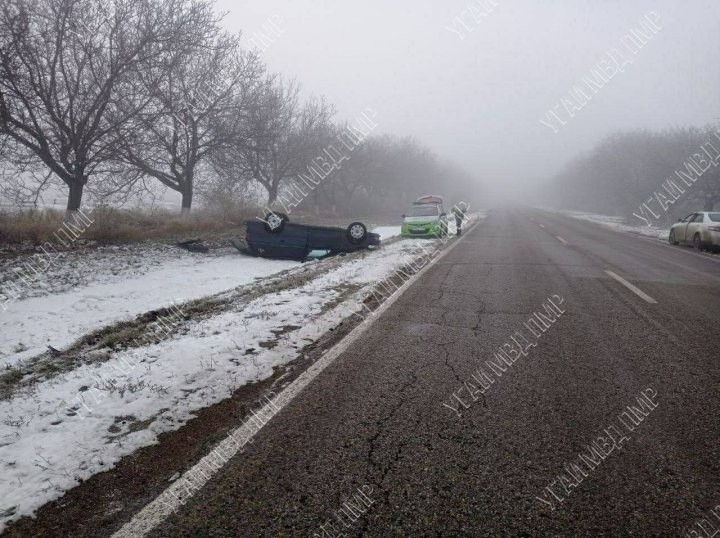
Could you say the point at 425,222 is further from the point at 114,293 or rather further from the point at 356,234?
the point at 114,293

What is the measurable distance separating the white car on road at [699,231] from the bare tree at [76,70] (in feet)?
62.0

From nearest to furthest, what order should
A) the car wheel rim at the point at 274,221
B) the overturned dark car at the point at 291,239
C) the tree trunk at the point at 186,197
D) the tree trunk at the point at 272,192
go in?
the car wheel rim at the point at 274,221 < the overturned dark car at the point at 291,239 < the tree trunk at the point at 186,197 < the tree trunk at the point at 272,192

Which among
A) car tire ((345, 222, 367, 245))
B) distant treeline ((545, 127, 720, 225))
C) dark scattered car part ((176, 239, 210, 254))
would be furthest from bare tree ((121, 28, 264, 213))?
distant treeline ((545, 127, 720, 225))

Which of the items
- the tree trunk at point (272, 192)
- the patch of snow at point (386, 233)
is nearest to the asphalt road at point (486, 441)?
the patch of snow at point (386, 233)

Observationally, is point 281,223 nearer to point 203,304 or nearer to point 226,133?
point 203,304

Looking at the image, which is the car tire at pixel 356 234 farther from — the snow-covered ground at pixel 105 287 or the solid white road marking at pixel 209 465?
the solid white road marking at pixel 209 465

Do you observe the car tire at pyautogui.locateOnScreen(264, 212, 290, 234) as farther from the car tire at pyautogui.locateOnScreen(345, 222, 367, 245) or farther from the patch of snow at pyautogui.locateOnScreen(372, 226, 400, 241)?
the patch of snow at pyautogui.locateOnScreen(372, 226, 400, 241)

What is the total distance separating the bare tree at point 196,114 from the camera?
1490cm

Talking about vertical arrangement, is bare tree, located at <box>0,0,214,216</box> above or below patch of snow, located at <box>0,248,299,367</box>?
above

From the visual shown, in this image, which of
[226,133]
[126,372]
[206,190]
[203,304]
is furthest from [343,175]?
[126,372]

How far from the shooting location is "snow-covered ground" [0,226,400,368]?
19.3 ft

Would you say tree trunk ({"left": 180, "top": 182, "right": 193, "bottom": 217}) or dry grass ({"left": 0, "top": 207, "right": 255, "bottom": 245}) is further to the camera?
tree trunk ({"left": 180, "top": 182, "right": 193, "bottom": 217})

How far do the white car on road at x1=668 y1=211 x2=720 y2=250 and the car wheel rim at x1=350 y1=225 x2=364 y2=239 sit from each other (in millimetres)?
A: 12393

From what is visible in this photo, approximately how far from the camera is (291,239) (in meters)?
12.2
